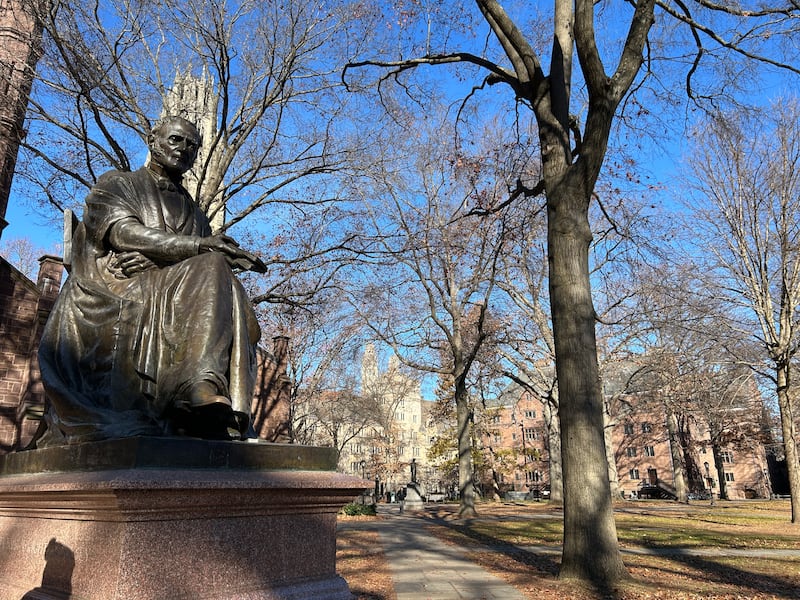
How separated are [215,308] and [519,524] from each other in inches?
554

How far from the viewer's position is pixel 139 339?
3.10 meters

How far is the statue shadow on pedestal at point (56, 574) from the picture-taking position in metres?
2.47

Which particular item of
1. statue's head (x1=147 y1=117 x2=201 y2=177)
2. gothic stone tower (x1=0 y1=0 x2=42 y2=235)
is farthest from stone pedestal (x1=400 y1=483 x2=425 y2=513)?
statue's head (x1=147 y1=117 x2=201 y2=177)

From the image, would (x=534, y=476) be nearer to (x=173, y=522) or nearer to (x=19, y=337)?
(x=19, y=337)

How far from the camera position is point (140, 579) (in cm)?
224

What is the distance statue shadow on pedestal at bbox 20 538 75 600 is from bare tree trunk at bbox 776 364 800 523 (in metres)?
17.7

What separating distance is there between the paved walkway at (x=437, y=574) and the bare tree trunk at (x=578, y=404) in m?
1.07

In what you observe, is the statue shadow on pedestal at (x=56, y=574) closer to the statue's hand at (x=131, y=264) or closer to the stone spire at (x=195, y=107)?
the statue's hand at (x=131, y=264)

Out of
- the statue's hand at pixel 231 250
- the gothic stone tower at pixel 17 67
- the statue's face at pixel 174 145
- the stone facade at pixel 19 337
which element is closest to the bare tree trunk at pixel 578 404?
the statue's hand at pixel 231 250

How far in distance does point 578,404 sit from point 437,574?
2.94 meters

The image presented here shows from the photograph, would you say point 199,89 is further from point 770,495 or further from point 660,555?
point 770,495

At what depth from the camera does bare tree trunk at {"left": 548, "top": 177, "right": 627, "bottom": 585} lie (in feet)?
21.8

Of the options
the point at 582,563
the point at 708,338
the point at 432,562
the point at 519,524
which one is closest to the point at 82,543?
the point at 582,563

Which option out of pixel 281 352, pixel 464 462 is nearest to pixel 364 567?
pixel 464 462
